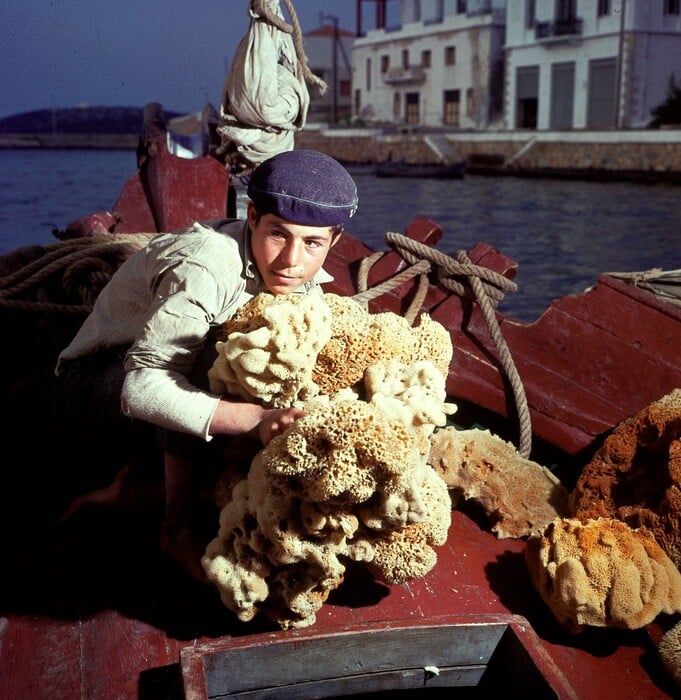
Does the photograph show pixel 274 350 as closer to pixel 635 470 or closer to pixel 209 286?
pixel 209 286

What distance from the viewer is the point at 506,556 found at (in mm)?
2121

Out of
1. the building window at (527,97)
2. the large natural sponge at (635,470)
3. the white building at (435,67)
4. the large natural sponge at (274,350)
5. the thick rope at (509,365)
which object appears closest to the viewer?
the large natural sponge at (274,350)

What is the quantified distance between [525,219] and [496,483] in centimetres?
1884

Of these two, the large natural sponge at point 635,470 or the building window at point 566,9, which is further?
the building window at point 566,9

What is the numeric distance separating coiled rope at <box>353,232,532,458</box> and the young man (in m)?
0.67

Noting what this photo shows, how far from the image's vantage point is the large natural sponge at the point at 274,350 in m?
1.58

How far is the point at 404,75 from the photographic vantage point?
36562 millimetres

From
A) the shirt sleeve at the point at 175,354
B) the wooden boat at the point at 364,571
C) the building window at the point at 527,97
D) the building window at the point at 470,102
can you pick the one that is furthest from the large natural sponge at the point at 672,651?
the building window at the point at 470,102

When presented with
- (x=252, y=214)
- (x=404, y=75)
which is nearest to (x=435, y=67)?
(x=404, y=75)

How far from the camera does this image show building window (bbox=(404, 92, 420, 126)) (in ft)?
123

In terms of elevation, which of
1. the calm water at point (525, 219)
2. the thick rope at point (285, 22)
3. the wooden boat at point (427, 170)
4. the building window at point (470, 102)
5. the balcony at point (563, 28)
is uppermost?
the balcony at point (563, 28)

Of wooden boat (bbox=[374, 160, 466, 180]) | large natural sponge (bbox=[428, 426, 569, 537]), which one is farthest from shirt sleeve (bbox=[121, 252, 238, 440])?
wooden boat (bbox=[374, 160, 466, 180])

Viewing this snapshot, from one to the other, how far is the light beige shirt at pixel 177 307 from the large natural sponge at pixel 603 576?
82 cm

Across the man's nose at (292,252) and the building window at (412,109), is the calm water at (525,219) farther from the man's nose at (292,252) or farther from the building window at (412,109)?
the man's nose at (292,252)
